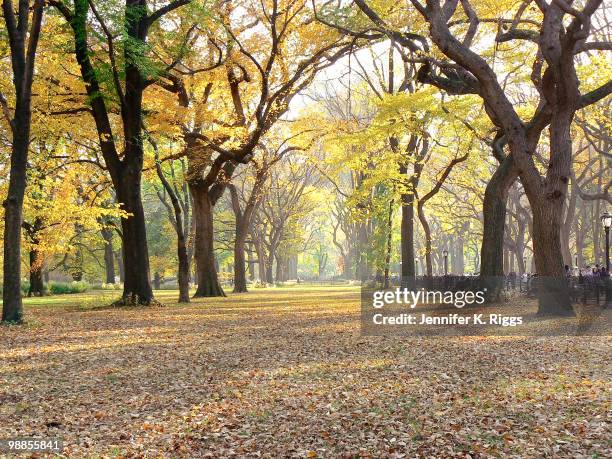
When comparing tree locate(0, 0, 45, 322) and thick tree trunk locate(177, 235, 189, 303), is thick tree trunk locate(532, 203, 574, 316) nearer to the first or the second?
tree locate(0, 0, 45, 322)

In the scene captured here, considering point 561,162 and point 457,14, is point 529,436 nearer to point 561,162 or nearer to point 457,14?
point 561,162

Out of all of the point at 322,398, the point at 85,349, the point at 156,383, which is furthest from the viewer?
the point at 85,349

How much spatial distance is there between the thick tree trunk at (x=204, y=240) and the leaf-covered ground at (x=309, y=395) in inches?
578

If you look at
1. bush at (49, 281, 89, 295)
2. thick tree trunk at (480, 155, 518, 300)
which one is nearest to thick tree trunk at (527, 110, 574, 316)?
thick tree trunk at (480, 155, 518, 300)

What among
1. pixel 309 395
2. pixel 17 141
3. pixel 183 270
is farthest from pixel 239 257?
pixel 309 395

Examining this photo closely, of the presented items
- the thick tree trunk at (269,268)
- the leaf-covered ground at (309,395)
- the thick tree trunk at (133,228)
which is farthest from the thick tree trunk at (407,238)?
the thick tree trunk at (269,268)

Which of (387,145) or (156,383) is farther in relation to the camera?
(387,145)

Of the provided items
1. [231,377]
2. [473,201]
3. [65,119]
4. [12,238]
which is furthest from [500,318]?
[473,201]

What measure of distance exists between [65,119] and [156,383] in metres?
14.7

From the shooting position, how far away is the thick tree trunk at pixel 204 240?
26.7 meters

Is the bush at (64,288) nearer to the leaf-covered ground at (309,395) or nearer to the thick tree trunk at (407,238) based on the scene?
the thick tree trunk at (407,238)

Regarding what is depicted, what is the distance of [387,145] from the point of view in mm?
29016

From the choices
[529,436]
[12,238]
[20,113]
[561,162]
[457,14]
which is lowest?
[529,436]

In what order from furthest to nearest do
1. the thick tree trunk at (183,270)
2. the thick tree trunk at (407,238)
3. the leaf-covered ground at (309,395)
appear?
1. the thick tree trunk at (407,238)
2. the thick tree trunk at (183,270)
3. the leaf-covered ground at (309,395)
